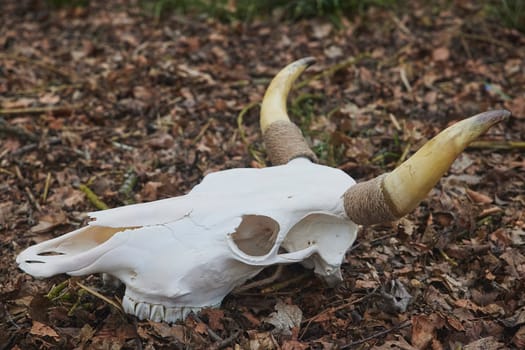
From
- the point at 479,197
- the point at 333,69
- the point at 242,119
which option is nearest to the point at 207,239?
the point at 479,197

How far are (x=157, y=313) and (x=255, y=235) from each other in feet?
1.98

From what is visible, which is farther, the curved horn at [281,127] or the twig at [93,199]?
the twig at [93,199]

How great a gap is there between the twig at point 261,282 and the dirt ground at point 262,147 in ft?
0.12

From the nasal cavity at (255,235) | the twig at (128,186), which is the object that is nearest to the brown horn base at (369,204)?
the nasal cavity at (255,235)

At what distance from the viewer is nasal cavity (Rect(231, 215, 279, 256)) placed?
303cm

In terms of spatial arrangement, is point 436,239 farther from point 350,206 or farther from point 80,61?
point 80,61

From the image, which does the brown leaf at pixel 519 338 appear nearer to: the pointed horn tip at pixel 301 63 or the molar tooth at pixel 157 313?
the molar tooth at pixel 157 313

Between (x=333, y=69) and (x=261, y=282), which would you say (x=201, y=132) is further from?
(x=261, y=282)

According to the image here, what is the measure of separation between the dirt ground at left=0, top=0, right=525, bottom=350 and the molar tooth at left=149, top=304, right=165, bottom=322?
41 millimetres

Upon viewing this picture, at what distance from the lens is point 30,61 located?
21.2 ft

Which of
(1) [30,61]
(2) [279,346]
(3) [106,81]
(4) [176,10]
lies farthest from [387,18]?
(2) [279,346]

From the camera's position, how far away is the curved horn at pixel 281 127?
3.34m

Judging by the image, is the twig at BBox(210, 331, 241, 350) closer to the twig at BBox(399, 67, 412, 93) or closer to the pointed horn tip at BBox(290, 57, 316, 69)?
the pointed horn tip at BBox(290, 57, 316, 69)

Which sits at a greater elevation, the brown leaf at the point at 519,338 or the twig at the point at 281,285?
the twig at the point at 281,285
